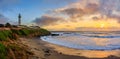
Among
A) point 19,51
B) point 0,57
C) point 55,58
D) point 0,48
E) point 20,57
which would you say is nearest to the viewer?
point 0,57

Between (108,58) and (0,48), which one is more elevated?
(0,48)

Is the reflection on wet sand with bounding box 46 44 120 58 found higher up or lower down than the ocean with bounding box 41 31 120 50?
lower down

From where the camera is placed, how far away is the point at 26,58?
16.2 metres

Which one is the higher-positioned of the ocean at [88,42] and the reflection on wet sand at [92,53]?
the ocean at [88,42]

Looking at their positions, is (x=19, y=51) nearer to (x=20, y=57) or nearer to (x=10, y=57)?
(x=20, y=57)

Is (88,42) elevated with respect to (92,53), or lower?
elevated

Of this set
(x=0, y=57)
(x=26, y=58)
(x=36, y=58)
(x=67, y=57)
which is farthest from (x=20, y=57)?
(x=67, y=57)

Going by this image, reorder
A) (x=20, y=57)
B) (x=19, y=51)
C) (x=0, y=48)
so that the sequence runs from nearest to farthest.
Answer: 1. (x=0, y=48)
2. (x=20, y=57)
3. (x=19, y=51)

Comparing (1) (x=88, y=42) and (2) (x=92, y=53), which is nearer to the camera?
(2) (x=92, y=53)

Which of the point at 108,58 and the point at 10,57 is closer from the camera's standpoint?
the point at 10,57

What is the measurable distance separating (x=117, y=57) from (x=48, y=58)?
5826 millimetres

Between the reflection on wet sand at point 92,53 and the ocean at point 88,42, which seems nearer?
the reflection on wet sand at point 92,53

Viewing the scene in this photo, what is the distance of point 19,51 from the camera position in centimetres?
1723

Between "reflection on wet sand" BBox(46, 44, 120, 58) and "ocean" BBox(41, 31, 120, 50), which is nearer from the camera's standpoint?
"reflection on wet sand" BBox(46, 44, 120, 58)
